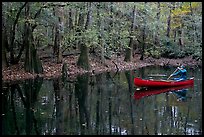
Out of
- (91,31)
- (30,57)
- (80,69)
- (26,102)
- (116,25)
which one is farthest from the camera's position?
(116,25)

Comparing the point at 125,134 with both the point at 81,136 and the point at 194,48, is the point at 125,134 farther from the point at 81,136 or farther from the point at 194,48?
the point at 194,48

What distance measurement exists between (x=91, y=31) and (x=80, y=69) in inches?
114

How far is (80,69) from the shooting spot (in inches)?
966

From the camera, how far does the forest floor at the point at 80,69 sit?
20922 millimetres

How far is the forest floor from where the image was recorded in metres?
20.9

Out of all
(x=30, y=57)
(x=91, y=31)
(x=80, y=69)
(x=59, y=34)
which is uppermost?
(x=91, y=31)

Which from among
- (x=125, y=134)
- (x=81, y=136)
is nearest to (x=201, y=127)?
(x=125, y=134)

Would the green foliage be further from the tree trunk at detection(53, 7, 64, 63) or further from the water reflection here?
the water reflection

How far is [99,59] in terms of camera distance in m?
28.7

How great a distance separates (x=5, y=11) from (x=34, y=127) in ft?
35.0

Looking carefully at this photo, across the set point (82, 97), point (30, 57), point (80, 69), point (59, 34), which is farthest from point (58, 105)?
point (59, 34)

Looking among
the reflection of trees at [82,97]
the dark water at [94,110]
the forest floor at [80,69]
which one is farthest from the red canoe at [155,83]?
the forest floor at [80,69]

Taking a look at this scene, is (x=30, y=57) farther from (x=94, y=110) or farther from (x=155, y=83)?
(x=94, y=110)

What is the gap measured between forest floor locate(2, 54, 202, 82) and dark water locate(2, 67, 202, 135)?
5.39 ft
